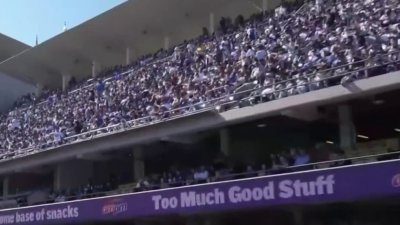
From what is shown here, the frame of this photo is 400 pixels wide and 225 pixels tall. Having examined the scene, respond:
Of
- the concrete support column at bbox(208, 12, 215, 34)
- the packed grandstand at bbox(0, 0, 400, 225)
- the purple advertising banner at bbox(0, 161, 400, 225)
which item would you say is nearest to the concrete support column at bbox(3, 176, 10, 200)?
the packed grandstand at bbox(0, 0, 400, 225)

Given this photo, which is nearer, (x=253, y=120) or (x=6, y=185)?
(x=253, y=120)

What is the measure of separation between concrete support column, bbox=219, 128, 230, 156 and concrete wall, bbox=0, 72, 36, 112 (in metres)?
20.2

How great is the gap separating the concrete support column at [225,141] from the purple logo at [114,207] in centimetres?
325

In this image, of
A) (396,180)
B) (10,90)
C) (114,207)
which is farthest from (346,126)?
(10,90)

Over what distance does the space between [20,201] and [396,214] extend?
54.8ft

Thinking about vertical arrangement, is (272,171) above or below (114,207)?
above

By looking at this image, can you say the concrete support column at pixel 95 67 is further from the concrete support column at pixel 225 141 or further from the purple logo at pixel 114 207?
the concrete support column at pixel 225 141

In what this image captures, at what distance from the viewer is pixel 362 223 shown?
15531 mm

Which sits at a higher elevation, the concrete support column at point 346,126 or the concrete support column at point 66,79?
the concrete support column at point 66,79

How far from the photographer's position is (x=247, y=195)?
15883 millimetres

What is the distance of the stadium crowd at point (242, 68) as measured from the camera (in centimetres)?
1573

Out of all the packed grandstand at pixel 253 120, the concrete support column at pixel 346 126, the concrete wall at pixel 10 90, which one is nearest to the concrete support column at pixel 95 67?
the packed grandstand at pixel 253 120

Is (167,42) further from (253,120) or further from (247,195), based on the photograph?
(247,195)

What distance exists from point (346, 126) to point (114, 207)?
23.5 feet
